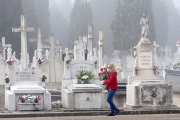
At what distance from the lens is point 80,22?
6725 cm

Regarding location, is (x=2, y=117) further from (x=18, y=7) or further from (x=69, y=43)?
(x=69, y=43)

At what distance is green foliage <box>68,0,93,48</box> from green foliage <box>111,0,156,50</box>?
1026cm

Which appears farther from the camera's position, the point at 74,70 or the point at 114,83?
the point at 74,70

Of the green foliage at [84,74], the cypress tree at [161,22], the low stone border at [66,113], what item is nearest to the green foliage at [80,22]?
the cypress tree at [161,22]

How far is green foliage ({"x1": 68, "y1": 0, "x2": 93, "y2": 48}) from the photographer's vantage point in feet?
216

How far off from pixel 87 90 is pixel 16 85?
8.46ft

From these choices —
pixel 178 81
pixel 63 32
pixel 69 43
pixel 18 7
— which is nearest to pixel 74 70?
pixel 178 81

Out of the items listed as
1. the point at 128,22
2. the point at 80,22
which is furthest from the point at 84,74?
the point at 80,22

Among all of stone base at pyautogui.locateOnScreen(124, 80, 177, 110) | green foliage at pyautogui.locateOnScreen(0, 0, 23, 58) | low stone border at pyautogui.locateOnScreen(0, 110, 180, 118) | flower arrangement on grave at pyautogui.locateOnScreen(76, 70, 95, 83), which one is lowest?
low stone border at pyautogui.locateOnScreen(0, 110, 180, 118)

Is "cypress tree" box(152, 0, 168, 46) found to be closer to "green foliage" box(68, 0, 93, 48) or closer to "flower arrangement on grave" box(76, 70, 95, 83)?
"green foliage" box(68, 0, 93, 48)

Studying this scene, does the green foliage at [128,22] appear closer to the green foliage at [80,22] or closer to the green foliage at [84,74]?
the green foliage at [80,22]

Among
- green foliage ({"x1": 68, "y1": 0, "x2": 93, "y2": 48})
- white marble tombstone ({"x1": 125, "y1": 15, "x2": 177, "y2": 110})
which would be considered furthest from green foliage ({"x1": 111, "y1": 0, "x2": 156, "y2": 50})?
white marble tombstone ({"x1": 125, "y1": 15, "x2": 177, "y2": 110})

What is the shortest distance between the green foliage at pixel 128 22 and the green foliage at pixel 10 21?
1623 centimetres

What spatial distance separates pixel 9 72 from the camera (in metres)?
12.9
